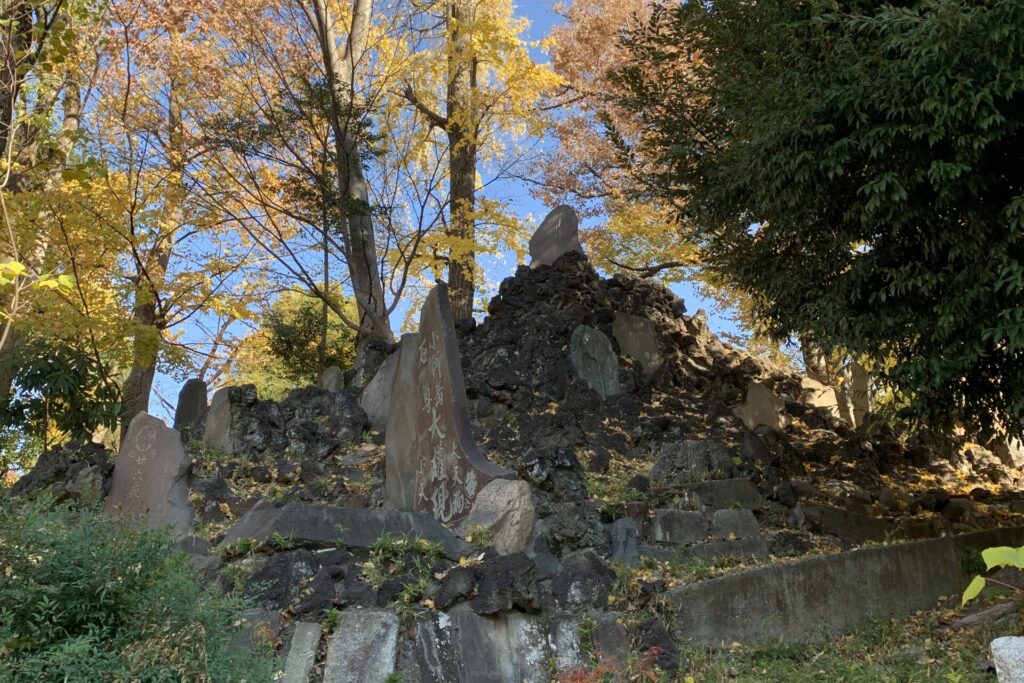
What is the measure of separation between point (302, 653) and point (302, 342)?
1152cm

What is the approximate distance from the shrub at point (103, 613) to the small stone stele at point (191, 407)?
27.2 ft

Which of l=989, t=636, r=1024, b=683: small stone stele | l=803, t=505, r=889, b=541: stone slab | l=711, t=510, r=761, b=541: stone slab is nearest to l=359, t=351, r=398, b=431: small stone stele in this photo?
l=711, t=510, r=761, b=541: stone slab

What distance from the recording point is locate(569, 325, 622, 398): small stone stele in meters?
12.0

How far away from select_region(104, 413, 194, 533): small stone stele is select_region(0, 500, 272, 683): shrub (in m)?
4.68

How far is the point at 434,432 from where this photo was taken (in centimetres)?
830

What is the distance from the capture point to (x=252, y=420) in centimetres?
1141

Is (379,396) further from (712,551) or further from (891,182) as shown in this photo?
(891,182)

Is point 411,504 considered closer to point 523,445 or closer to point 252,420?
point 523,445

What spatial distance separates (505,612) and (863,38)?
5566mm

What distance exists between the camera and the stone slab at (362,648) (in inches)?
212

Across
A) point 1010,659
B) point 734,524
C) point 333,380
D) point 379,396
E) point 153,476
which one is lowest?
point 1010,659

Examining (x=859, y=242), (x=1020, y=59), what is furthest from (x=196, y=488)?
(x=1020, y=59)

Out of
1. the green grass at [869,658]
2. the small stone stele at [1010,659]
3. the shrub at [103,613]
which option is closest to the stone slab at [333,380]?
the green grass at [869,658]

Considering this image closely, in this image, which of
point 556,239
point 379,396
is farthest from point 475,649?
point 556,239
